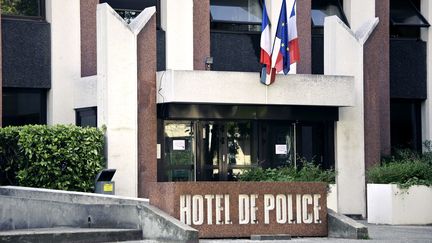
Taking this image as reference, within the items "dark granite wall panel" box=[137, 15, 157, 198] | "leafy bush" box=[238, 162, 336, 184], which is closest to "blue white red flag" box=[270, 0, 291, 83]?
"leafy bush" box=[238, 162, 336, 184]

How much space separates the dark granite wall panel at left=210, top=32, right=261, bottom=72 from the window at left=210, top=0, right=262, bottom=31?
0.25 meters

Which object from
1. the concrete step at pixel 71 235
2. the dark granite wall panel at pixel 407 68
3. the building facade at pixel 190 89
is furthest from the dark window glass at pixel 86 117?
the dark granite wall panel at pixel 407 68

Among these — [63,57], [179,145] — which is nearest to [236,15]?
[179,145]

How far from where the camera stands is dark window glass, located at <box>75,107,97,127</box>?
94.2 feet

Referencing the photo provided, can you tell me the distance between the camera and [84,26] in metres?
29.5

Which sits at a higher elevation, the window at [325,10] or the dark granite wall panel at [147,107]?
the window at [325,10]

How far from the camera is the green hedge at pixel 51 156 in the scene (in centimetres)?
2580

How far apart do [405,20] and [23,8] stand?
12.2 metres

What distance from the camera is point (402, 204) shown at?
2614 centimetres

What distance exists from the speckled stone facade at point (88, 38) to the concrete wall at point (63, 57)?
115mm

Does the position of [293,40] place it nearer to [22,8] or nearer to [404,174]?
[404,174]

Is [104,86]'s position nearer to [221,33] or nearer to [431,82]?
[221,33]

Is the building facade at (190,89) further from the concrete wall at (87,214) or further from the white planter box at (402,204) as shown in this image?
the concrete wall at (87,214)

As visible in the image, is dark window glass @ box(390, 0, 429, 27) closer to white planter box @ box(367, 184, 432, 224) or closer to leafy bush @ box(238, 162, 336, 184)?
leafy bush @ box(238, 162, 336, 184)
